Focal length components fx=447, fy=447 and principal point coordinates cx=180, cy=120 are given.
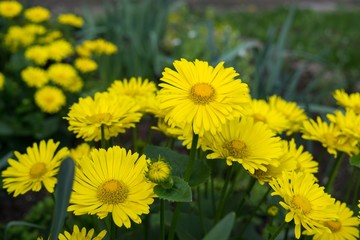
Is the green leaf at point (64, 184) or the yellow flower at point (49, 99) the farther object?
the yellow flower at point (49, 99)

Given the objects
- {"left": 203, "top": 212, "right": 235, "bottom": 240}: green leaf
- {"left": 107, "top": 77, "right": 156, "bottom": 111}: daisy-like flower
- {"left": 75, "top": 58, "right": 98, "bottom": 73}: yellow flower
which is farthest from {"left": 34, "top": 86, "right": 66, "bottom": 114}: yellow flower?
{"left": 203, "top": 212, "right": 235, "bottom": 240}: green leaf

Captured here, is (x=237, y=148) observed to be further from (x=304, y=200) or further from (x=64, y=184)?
(x=64, y=184)

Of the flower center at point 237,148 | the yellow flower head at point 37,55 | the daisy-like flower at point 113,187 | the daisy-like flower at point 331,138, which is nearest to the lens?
the daisy-like flower at point 113,187

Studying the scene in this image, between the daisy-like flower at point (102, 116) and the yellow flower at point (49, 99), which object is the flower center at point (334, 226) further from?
the yellow flower at point (49, 99)

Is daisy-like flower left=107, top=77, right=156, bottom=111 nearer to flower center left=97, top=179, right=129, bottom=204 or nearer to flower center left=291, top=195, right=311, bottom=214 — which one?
flower center left=97, top=179, right=129, bottom=204

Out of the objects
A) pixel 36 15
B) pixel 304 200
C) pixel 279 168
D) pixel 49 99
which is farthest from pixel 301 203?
pixel 36 15

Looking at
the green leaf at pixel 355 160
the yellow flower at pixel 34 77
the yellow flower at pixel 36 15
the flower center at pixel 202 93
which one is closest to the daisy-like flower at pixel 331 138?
the green leaf at pixel 355 160

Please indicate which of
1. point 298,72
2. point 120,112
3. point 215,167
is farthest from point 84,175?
point 298,72
